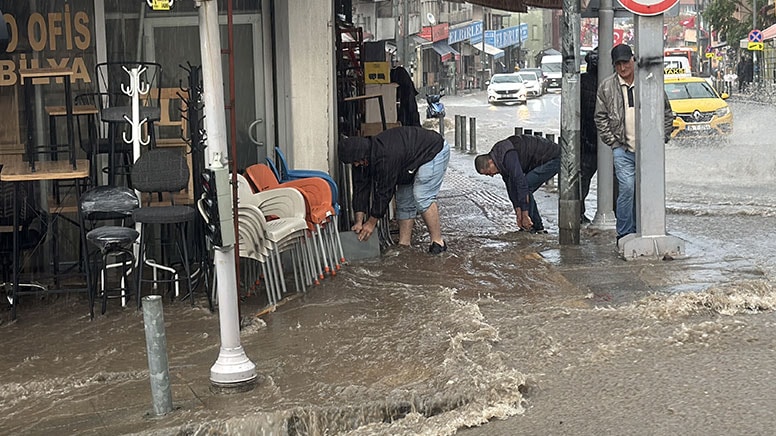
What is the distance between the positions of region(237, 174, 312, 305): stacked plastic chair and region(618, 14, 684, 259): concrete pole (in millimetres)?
2853

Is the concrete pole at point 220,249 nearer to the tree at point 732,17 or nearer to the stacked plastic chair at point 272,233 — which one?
the stacked plastic chair at point 272,233

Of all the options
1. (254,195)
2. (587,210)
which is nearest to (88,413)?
(254,195)

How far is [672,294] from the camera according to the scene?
841cm

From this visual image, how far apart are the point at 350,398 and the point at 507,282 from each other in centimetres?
337

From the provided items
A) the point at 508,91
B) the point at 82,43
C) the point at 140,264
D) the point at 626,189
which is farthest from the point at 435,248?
the point at 508,91

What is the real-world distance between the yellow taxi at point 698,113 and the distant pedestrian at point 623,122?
14.1 m

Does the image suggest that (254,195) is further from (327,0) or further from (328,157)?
(327,0)

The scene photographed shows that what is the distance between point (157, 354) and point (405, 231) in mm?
5408

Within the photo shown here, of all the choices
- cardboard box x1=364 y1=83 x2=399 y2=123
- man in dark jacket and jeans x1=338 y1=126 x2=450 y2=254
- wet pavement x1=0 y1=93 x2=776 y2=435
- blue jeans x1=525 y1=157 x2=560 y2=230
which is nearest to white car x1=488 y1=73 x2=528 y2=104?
cardboard box x1=364 y1=83 x2=399 y2=123

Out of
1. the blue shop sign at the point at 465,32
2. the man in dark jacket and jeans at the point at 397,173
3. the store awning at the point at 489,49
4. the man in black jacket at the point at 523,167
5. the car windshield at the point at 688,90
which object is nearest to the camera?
the man in dark jacket and jeans at the point at 397,173

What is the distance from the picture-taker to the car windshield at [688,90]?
81.9 ft

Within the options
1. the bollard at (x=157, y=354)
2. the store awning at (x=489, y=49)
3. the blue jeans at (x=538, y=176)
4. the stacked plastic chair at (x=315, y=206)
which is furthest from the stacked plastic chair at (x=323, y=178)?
the store awning at (x=489, y=49)

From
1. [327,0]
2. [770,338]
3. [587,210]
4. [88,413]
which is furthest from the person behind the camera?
[587,210]

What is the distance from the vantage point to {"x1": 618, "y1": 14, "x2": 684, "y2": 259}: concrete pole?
388 inches
